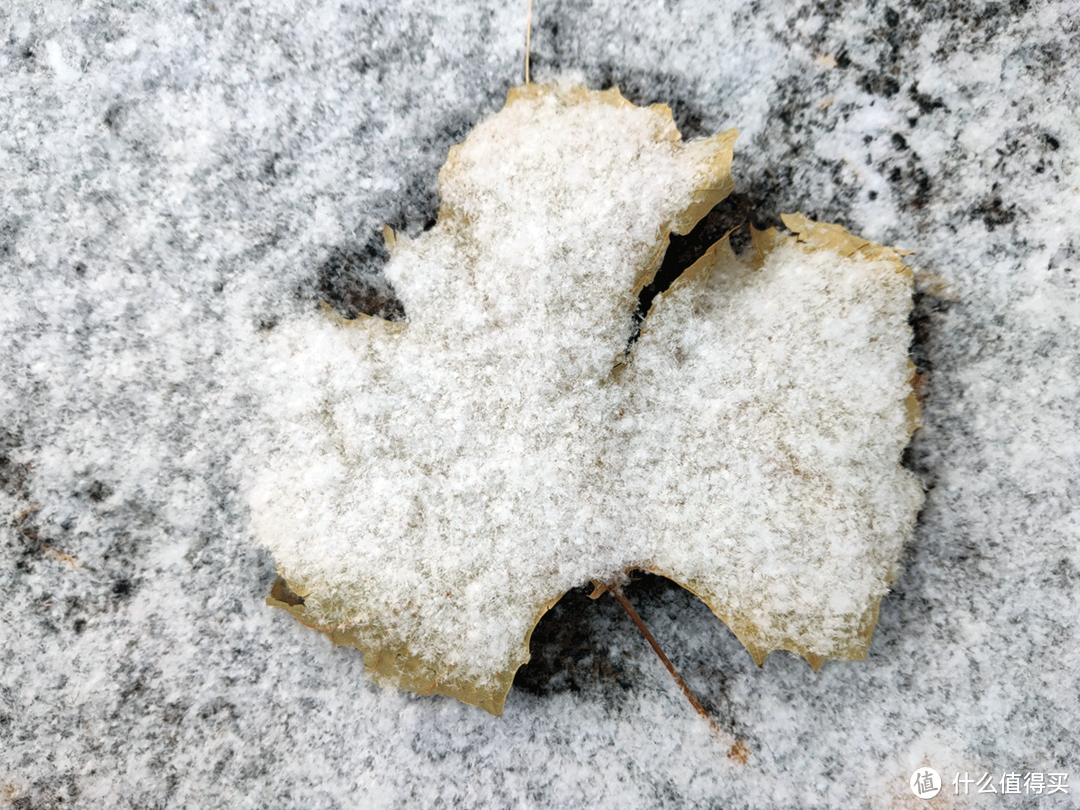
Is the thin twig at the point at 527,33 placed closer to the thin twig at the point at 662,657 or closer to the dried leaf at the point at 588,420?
the dried leaf at the point at 588,420

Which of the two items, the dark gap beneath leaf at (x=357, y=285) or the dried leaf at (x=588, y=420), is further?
the dark gap beneath leaf at (x=357, y=285)

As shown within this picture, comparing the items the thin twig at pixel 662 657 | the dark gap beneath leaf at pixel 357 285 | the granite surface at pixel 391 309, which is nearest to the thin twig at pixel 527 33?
the granite surface at pixel 391 309

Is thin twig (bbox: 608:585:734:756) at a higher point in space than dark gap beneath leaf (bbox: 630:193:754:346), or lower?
lower

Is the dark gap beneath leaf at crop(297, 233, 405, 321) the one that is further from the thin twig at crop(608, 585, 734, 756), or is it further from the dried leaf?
the thin twig at crop(608, 585, 734, 756)

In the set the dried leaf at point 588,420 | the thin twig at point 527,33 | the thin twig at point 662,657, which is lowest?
the thin twig at point 662,657

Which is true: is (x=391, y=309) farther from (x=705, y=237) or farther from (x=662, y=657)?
(x=662, y=657)

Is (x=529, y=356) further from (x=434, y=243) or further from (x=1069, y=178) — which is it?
(x=1069, y=178)

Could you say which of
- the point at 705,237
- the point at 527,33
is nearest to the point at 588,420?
the point at 705,237

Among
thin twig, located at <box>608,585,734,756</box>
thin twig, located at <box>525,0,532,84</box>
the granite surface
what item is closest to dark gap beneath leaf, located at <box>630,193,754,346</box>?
the granite surface

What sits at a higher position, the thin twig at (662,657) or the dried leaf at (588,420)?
the dried leaf at (588,420)

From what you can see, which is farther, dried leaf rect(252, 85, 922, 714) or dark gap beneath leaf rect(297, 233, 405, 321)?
dark gap beneath leaf rect(297, 233, 405, 321)
